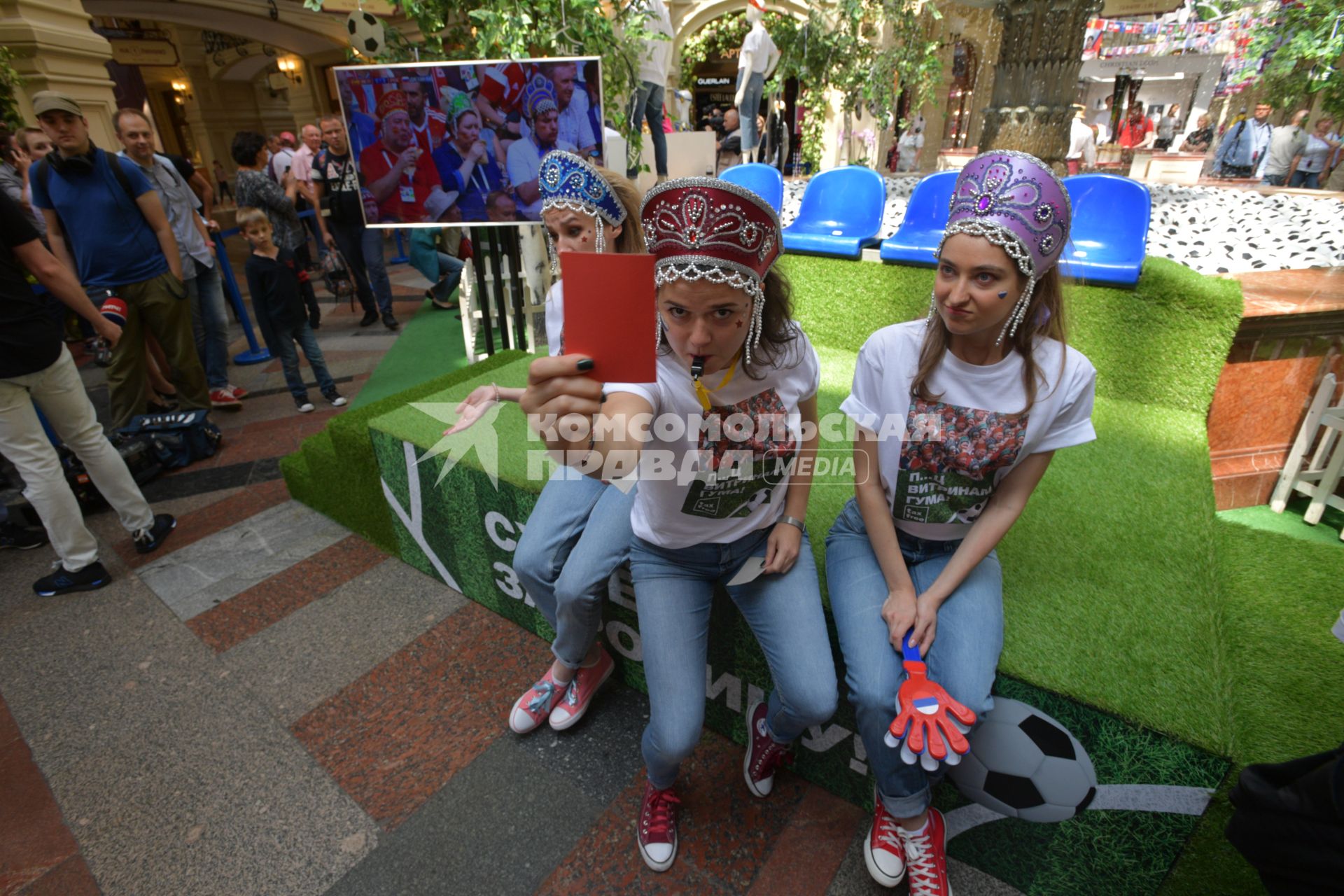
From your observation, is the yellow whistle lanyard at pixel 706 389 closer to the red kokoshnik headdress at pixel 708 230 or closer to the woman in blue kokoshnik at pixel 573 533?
the red kokoshnik headdress at pixel 708 230

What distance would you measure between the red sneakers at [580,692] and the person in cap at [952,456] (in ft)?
2.82

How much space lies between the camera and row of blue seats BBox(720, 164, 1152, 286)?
8.71 feet

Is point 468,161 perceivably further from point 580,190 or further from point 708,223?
point 708,223

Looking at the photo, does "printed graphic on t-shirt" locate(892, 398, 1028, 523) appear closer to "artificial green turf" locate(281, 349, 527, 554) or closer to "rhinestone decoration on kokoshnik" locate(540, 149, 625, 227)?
"rhinestone decoration on kokoshnik" locate(540, 149, 625, 227)

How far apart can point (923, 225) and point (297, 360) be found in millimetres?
4093

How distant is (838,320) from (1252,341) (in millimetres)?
1709

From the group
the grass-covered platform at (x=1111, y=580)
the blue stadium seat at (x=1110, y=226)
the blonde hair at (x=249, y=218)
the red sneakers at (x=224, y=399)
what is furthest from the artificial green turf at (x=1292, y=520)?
the red sneakers at (x=224, y=399)

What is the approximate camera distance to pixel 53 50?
597 centimetres

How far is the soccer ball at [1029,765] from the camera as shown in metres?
1.26

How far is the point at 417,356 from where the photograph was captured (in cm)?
530

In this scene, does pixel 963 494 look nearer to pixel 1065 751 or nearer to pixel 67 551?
pixel 1065 751

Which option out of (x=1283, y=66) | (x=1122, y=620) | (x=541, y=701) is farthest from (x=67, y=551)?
(x=1283, y=66)

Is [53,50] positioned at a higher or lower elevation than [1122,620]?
higher

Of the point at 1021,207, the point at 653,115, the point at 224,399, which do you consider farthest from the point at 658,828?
the point at 653,115
